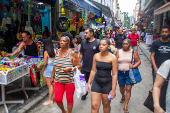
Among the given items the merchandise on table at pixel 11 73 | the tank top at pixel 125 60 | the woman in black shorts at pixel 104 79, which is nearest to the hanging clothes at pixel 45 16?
the merchandise on table at pixel 11 73

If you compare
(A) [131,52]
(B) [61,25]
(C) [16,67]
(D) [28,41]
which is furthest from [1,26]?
(A) [131,52]

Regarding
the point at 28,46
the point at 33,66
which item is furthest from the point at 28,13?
the point at 33,66

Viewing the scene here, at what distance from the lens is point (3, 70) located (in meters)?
3.61

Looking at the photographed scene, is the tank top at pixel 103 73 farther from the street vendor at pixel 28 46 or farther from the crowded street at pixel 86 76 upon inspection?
the street vendor at pixel 28 46

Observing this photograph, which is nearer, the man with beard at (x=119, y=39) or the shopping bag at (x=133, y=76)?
the shopping bag at (x=133, y=76)

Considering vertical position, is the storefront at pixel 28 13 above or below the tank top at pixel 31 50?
above

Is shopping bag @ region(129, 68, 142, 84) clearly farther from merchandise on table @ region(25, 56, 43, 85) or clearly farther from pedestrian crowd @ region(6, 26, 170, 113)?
merchandise on table @ region(25, 56, 43, 85)

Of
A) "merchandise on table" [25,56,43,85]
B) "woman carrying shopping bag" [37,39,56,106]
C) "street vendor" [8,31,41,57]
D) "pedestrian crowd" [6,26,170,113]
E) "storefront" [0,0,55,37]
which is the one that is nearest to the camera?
"pedestrian crowd" [6,26,170,113]

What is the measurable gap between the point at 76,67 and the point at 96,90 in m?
0.66

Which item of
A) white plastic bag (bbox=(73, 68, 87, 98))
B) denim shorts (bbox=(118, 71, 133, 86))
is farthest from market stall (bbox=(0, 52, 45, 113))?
denim shorts (bbox=(118, 71, 133, 86))

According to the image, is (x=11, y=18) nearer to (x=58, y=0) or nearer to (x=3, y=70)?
(x=58, y=0)

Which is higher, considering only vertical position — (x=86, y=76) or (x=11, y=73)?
(x=11, y=73)

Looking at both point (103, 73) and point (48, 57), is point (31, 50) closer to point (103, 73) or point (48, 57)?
point (48, 57)

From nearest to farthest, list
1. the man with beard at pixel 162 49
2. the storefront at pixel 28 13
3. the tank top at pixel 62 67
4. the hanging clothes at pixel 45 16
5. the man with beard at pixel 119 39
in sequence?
the tank top at pixel 62 67 < the man with beard at pixel 162 49 < the storefront at pixel 28 13 < the man with beard at pixel 119 39 < the hanging clothes at pixel 45 16
